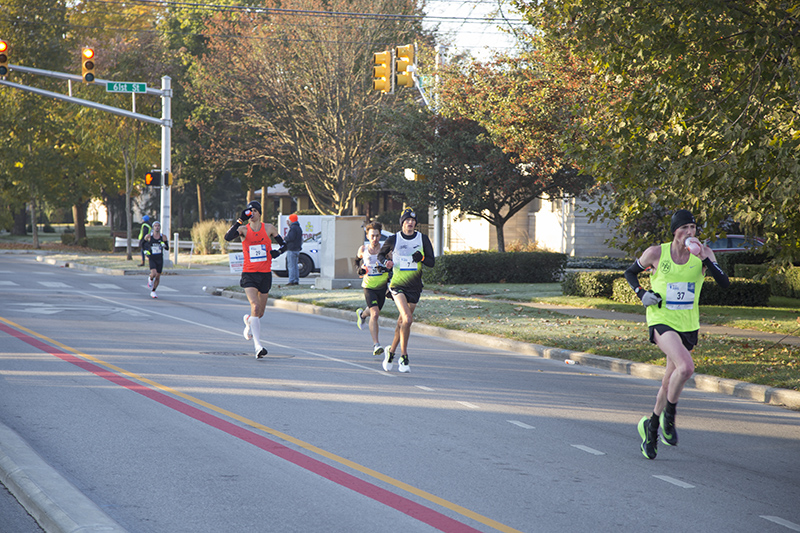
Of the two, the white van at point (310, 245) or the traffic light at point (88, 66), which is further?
the white van at point (310, 245)

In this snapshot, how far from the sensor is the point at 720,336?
46.0 feet

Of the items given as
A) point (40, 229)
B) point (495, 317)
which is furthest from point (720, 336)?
point (40, 229)

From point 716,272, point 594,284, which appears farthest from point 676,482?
point 594,284

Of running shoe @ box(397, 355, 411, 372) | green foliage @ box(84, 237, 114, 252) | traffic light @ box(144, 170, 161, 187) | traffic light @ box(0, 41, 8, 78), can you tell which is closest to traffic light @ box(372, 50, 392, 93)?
traffic light @ box(0, 41, 8, 78)

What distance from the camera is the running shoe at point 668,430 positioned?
22.8 ft

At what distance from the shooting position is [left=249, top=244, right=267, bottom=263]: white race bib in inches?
468

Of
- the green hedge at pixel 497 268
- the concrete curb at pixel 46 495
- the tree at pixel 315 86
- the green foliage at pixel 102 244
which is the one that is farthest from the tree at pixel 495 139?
the green foliage at pixel 102 244

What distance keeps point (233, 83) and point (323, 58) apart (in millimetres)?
5037

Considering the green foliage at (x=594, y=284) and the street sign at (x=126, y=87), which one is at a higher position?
the street sign at (x=126, y=87)

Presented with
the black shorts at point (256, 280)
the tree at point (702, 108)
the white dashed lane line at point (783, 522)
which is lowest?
the white dashed lane line at point (783, 522)

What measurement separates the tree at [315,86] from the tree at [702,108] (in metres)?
22.8

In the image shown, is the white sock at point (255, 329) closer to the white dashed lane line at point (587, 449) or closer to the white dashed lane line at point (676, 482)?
the white dashed lane line at point (587, 449)

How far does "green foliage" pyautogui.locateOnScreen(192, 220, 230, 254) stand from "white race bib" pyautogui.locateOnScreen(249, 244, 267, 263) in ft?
101

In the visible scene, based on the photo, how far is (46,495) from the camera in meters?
5.08
